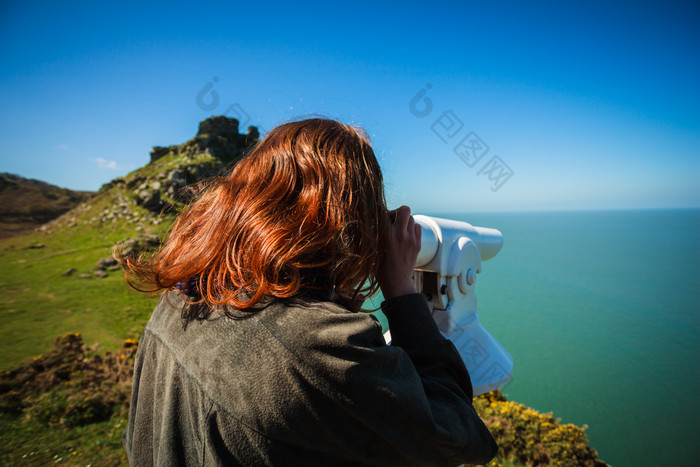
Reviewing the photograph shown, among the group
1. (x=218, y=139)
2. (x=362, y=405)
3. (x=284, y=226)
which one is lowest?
(x=362, y=405)

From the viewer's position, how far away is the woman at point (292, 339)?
0.53 meters

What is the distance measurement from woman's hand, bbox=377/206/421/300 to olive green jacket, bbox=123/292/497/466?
0.29 m

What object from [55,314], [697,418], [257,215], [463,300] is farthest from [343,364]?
[55,314]

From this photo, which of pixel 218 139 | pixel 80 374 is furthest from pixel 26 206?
pixel 80 374

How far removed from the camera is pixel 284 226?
664mm

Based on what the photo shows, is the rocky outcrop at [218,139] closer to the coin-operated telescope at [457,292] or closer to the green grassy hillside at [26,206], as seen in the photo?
the green grassy hillside at [26,206]

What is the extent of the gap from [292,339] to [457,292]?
3.60ft

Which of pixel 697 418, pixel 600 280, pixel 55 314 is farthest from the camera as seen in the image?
pixel 600 280

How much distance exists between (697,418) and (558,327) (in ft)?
6.60

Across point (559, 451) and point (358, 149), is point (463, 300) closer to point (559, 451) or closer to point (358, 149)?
point (358, 149)

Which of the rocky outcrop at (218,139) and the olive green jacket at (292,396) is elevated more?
the rocky outcrop at (218,139)

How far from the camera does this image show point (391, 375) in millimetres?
578

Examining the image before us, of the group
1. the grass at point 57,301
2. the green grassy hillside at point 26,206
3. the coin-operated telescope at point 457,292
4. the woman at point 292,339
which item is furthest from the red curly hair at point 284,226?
the green grassy hillside at point 26,206

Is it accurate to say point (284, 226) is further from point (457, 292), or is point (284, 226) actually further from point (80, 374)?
point (80, 374)
